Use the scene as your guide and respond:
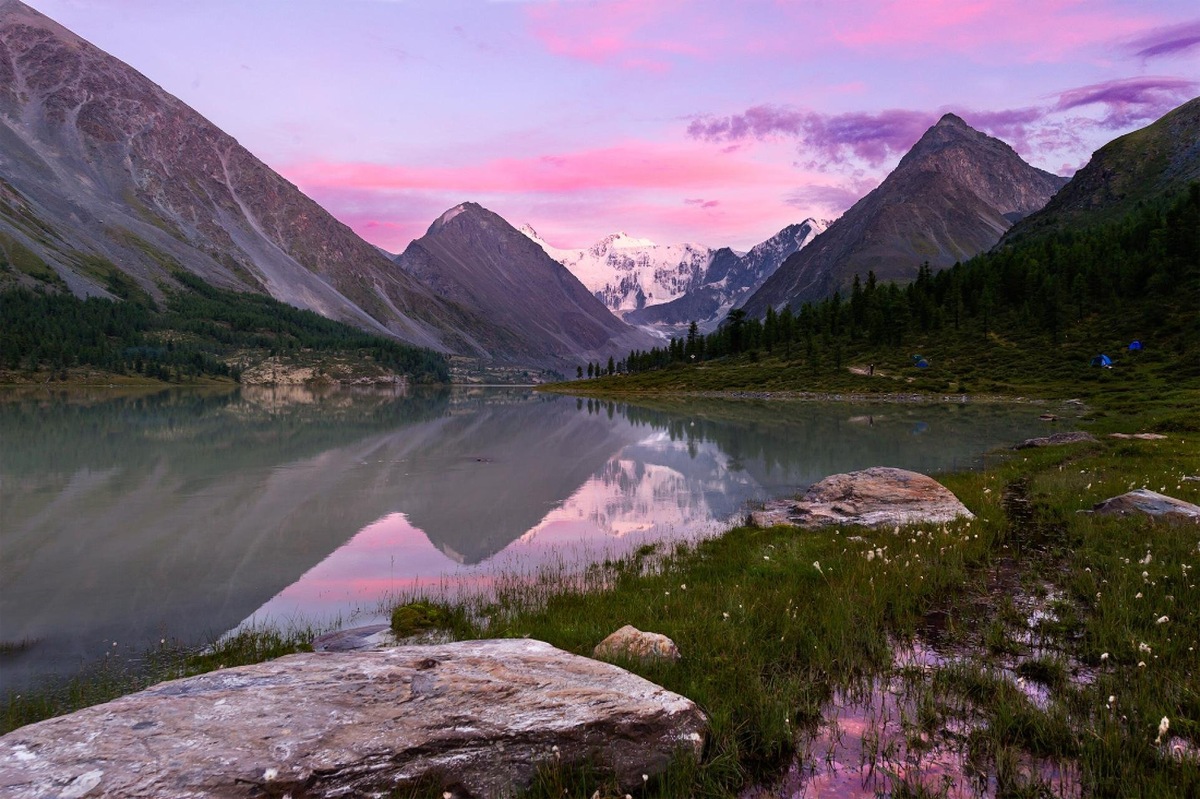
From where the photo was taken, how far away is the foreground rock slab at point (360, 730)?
17.3 feet

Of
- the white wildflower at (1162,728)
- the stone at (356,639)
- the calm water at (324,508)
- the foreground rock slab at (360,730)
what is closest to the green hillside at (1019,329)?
the calm water at (324,508)

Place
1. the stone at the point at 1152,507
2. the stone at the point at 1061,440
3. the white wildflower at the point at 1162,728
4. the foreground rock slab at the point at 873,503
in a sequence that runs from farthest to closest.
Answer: the stone at the point at 1061,440 < the foreground rock slab at the point at 873,503 < the stone at the point at 1152,507 < the white wildflower at the point at 1162,728

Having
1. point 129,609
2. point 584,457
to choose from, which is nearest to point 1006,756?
point 129,609

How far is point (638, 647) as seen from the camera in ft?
33.1

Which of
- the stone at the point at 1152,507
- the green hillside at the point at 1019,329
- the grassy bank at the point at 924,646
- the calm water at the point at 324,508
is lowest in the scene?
the calm water at the point at 324,508

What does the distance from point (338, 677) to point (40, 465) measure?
155 ft

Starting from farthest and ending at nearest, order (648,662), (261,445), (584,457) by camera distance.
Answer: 1. (261,445)
2. (584,457)
3. (648,662)

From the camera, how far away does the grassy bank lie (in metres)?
6.99

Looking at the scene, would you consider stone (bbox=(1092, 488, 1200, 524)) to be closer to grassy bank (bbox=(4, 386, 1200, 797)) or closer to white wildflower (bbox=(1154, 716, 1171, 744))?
grassy bank (bbox=(4, 386, 1200, 797))

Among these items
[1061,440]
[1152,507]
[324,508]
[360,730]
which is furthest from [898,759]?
[1061,440]

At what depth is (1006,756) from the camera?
6.98m

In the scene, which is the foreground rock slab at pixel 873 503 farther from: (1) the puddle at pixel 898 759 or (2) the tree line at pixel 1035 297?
(2) the tree line at pixel 1035 297

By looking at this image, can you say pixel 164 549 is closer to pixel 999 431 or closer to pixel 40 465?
pixel 40 465

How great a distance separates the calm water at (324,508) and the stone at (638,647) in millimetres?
8673
